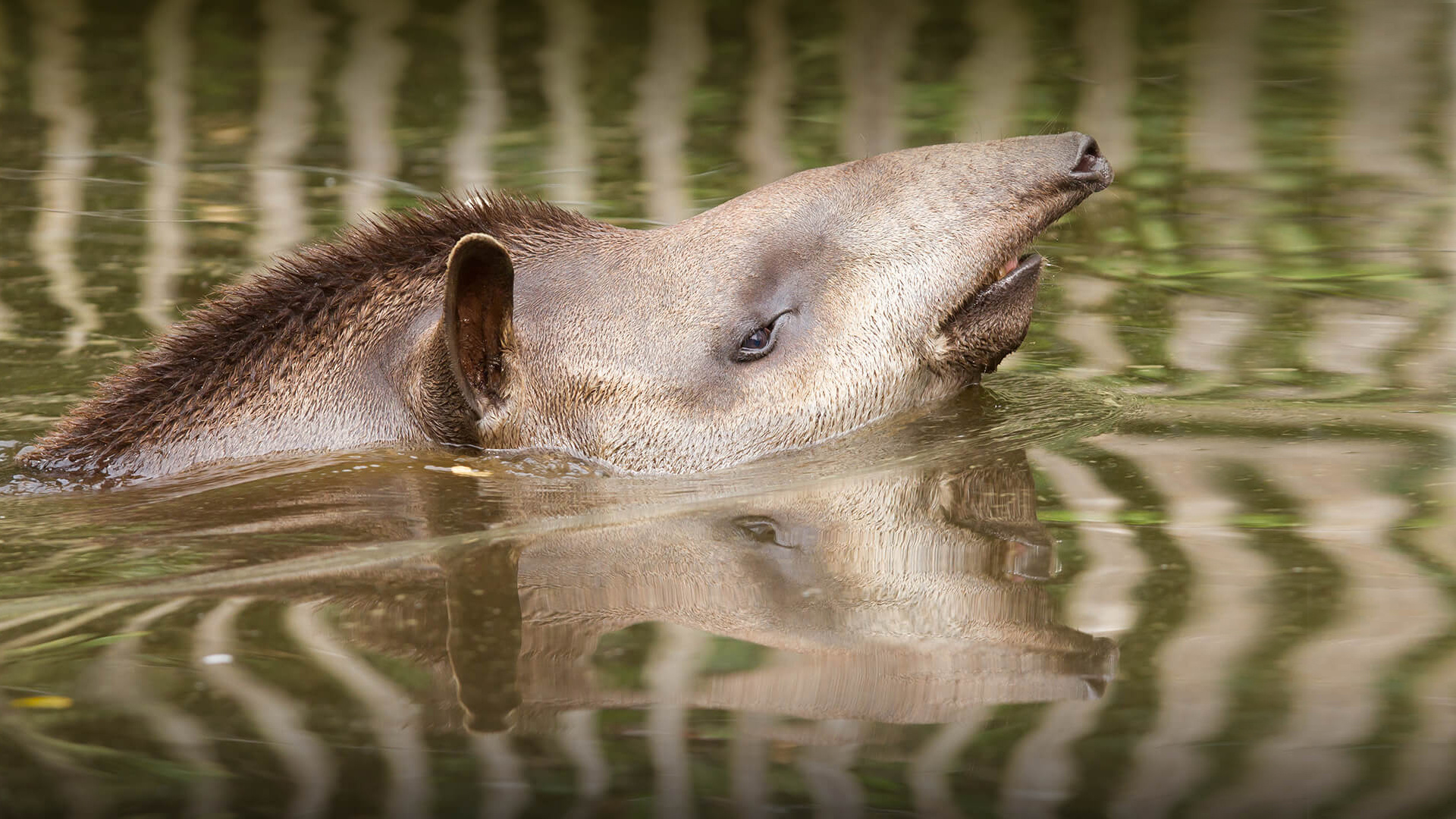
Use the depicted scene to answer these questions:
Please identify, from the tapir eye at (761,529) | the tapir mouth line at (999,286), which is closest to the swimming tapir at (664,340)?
the tapir mouth line at (999,286)

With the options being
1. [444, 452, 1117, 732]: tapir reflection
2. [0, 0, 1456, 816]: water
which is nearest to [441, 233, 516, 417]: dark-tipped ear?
[0, 0, 1456, 816]: water

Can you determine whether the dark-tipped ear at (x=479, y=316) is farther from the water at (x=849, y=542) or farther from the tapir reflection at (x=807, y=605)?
the tapir reflection at (x=807, y=605)

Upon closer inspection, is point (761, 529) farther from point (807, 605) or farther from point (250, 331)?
point (250, 331)

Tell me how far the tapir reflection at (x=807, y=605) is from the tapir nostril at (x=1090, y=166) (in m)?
1.35

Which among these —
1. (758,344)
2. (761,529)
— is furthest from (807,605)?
(758,344)

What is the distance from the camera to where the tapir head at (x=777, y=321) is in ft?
21.9

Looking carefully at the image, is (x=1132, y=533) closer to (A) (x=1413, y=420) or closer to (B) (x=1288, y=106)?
(A) (x=1413, y=420)

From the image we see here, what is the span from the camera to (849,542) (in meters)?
5.44

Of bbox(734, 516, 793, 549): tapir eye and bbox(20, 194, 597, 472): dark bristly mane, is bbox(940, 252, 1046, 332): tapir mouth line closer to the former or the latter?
bbox(734, 516, 793, 549): tapir eye

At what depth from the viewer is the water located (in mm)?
3773

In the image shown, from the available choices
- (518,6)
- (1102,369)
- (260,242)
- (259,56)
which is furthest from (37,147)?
(1102,369)

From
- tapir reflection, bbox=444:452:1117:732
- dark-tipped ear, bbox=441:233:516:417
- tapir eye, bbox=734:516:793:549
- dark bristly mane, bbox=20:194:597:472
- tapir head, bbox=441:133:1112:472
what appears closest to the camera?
tapir reflection, bbox=444:452:1117:732

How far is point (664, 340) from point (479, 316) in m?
0.74

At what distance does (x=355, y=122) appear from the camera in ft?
43.9
